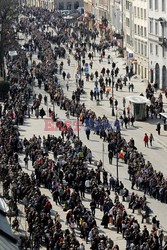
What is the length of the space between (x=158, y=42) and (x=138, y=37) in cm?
1077

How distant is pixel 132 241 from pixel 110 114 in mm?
34467

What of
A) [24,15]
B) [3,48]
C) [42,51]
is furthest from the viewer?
[24,15]

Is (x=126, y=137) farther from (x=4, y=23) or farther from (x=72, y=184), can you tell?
(x=4, y=23)

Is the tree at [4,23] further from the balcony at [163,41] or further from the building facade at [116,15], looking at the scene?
the balcony at [163,41]

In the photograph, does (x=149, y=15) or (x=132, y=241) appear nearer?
(x=132, y=241)

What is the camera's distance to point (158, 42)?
7812cm

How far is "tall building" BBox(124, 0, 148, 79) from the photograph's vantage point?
8506 centimetres

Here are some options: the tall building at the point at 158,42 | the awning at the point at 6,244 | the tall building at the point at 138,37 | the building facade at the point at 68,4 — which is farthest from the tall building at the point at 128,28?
the building facade at the point at 68,4

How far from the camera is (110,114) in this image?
64812 millimetres

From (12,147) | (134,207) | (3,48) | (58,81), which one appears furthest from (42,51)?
(134,207)

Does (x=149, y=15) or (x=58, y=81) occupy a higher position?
(x=149, y=15)

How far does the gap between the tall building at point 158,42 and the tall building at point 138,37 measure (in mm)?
2913

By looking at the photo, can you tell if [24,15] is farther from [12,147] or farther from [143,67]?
[12,147]

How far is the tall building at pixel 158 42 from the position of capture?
3000 inches
